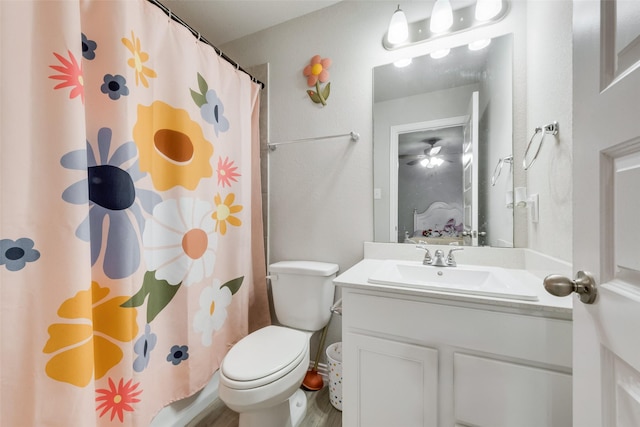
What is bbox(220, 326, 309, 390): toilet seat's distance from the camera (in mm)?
1018

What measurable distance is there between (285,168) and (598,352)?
162 cm

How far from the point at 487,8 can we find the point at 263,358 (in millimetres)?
1979

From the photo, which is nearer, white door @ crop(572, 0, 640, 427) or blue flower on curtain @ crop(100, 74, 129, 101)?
white door @ crop(572, 0, 640, 427)

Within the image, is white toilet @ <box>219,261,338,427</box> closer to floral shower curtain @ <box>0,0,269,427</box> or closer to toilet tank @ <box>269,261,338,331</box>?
toilet tank @ <box>269,261,338,331</box>

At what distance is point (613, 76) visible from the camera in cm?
46

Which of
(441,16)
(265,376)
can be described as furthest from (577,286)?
(441,16)

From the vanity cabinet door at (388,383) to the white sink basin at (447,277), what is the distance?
0.22m

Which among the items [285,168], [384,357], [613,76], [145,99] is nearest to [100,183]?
[145,99]

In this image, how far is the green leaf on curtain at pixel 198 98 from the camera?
1.28 meters

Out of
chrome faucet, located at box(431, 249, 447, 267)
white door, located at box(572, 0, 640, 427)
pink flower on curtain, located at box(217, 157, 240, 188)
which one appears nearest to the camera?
white door, located at box(572, 0, 640, 427)

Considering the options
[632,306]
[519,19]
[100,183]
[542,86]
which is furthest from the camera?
[519,19]

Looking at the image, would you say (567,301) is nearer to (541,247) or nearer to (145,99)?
(541,247)

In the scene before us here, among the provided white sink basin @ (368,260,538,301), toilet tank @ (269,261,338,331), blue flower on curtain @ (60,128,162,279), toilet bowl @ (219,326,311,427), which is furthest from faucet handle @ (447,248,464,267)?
blue flower on curtain @ (60,128,162,279)

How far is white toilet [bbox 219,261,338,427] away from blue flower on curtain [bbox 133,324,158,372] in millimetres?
315
